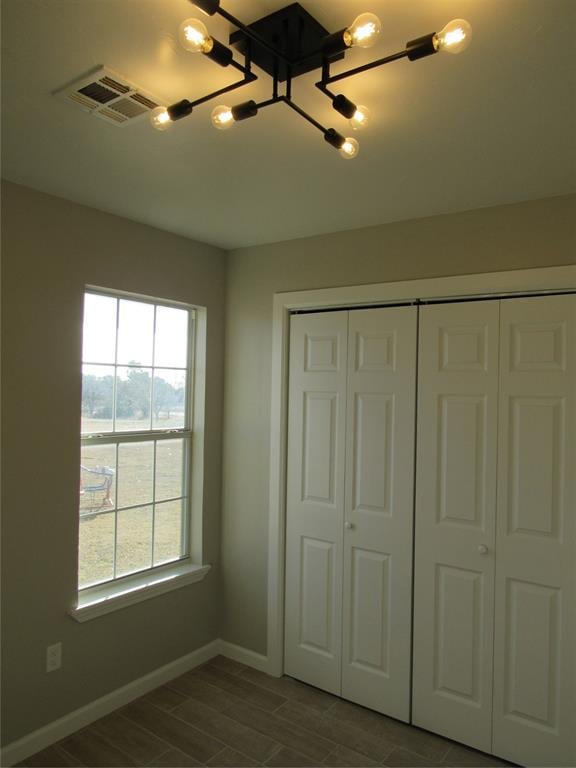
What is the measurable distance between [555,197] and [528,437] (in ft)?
3.52

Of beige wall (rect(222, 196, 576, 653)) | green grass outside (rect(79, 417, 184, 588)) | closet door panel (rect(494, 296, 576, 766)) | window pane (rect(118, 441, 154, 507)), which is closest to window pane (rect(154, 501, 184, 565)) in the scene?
green grass outside (rect(79, 417, 184, 588))

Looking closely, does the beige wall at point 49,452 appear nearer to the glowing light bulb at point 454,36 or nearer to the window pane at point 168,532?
the window pane at point 168,532

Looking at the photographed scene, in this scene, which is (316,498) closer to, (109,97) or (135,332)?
(135,332)

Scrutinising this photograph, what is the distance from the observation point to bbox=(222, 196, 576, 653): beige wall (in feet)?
8.84

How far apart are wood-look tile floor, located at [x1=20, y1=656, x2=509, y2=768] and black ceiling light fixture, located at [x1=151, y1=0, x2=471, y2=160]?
2.59 meters

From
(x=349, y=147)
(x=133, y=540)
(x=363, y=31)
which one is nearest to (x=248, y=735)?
(x=133, y=540)

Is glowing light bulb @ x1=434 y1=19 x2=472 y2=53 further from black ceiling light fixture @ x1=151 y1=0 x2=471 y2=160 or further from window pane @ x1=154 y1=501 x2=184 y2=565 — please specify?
window pane @ x1=154 y1=501 x2=184 y2=565

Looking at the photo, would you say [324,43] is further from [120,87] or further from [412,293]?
Result: [412,293]

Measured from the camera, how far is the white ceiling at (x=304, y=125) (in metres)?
1.29

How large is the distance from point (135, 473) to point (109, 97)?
1972 mm

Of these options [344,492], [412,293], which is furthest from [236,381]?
[412,293]

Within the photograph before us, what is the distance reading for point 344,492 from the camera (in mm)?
2961

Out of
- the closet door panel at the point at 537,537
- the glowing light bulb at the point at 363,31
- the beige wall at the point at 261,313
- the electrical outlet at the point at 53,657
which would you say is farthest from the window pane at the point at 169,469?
the glowing light bulb at the point at 363,31

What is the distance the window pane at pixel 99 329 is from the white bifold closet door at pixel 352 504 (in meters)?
1.02
